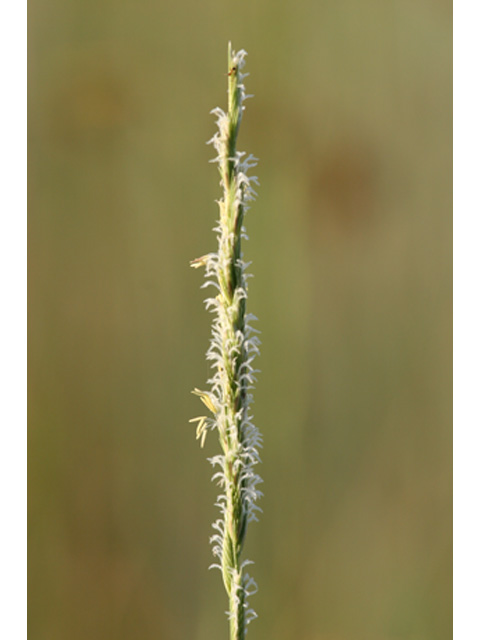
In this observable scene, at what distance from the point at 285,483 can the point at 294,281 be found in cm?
27

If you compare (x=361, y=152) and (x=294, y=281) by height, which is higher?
(x=361, y=152)

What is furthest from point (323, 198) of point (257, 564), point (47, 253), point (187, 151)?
point (257, 564)

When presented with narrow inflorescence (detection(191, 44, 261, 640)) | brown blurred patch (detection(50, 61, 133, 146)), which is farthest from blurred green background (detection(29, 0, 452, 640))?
narrow inflorescence (detection(191, 44, 261, 640))

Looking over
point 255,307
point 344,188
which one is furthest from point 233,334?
point 344,188

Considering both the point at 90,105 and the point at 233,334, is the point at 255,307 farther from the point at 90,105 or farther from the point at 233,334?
the point at 90,105

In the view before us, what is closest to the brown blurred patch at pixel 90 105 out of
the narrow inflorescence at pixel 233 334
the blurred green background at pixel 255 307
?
the blurred green background at pixel 255 307

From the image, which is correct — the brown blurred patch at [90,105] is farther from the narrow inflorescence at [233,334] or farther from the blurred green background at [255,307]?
the narrow inflorescence at [233,334]

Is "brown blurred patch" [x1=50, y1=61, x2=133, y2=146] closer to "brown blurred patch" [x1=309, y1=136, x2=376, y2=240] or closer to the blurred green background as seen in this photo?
the blurred green background

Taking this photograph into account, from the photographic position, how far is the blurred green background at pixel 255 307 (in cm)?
83

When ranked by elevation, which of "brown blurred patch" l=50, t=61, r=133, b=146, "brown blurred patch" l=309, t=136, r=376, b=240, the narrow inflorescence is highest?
"brown blurred patch" l=50, t=61, r=133, b=146

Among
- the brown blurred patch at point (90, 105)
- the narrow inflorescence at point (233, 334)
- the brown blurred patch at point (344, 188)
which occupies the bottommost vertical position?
the narrow inflorescence at point (233, 334)

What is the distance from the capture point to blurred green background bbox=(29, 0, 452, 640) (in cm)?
83

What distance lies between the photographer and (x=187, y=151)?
838 millimetres

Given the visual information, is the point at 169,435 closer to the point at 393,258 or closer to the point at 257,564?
the point at 257,564
